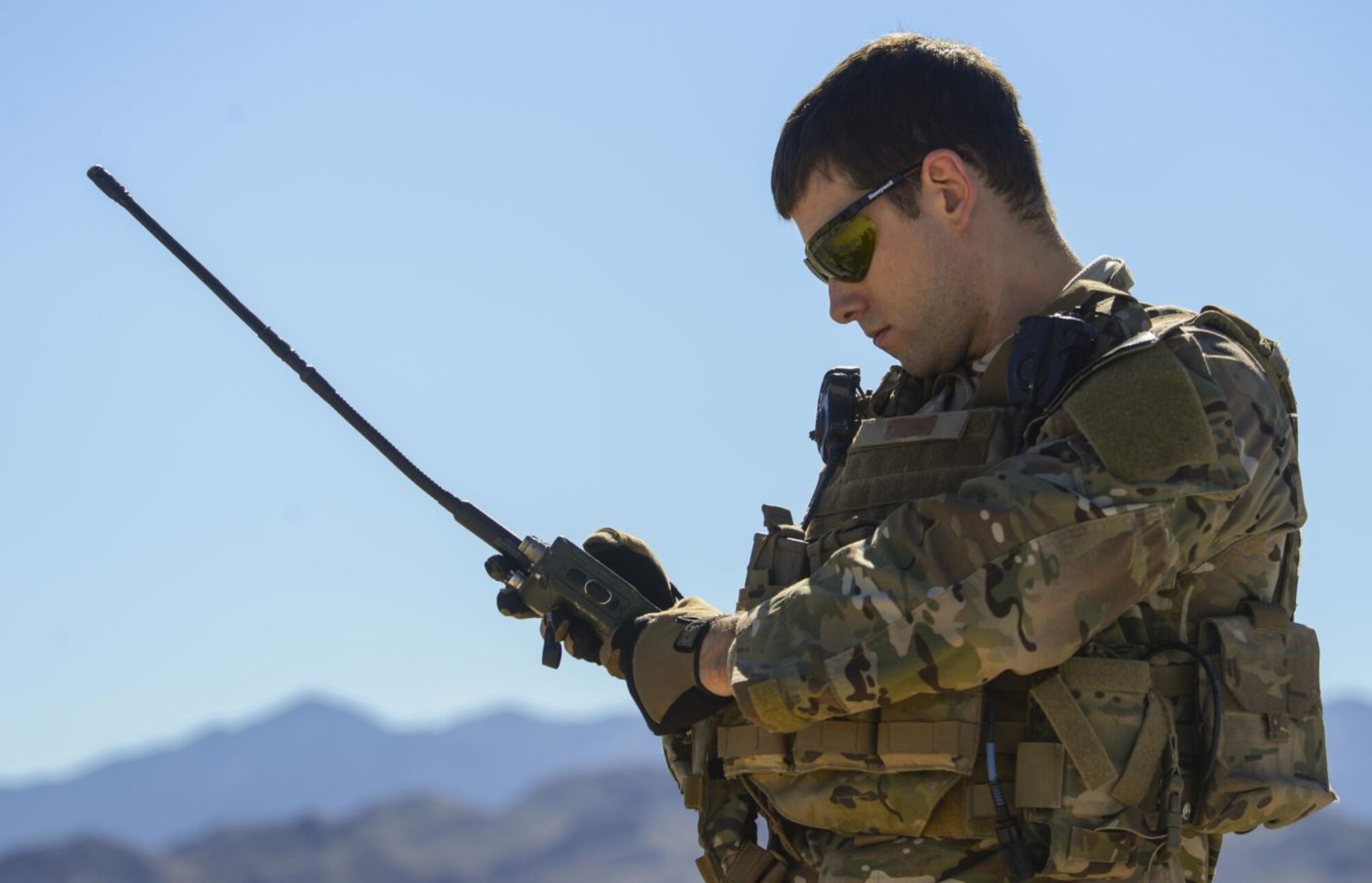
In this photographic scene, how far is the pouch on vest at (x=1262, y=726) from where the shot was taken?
192 inches

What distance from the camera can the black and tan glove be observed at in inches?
248

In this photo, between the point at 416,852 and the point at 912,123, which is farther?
the point at 416,852

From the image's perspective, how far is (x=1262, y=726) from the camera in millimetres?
4941

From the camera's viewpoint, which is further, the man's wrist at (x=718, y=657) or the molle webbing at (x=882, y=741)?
the man's wrist at (x=718, y=657)

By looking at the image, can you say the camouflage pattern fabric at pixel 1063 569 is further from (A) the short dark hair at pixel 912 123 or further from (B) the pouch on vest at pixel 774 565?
(A) the short dark hair at pixel 912 123

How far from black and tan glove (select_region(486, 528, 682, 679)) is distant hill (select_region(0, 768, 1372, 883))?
14182 cm

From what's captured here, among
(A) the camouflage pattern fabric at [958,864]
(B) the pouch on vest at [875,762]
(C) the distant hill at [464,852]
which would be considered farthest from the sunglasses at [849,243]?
(C) the distant hill at [464,852]

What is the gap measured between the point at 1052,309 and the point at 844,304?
0.70 meters

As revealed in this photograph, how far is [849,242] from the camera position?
18.0 feet

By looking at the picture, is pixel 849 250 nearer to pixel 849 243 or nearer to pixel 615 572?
pixel 849 243

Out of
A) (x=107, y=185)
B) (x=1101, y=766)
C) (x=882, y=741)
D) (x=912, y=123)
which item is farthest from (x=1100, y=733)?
(x=107, y=185)

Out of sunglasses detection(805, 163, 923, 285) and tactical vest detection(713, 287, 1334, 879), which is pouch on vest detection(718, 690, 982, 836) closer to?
tactical vest detection(713, 287, 1334, 879)

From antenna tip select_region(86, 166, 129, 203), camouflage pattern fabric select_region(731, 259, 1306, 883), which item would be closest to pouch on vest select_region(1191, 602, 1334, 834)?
camouflage pattern fabric select_region(731, 259, 1306, 883)

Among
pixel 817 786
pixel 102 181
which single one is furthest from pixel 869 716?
pixel 102 181
